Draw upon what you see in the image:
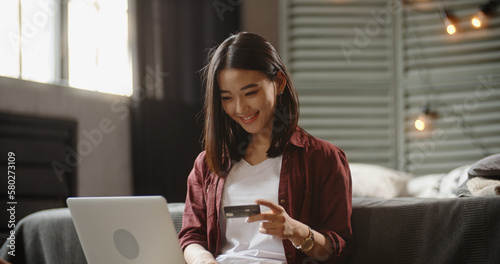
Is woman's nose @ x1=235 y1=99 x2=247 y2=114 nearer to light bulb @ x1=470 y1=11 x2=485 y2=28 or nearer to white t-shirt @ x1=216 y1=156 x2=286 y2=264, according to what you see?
white t-shirt @ x1=216 y1=156 x2=286 y2=264

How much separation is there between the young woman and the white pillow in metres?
1.45

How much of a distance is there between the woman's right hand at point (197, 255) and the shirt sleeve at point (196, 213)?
30 millimetres

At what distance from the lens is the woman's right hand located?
4.43ft

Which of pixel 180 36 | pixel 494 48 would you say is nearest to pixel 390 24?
pixel 494 48

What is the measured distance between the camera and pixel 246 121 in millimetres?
1474

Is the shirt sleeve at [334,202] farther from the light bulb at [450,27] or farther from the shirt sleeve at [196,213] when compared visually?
the light bulb at [450,27]

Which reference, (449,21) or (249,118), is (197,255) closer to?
(249,118)

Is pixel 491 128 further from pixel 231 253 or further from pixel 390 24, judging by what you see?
pixel 231 253

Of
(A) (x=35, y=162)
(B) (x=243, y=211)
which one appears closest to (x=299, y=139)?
(B) (x=243, y=211)

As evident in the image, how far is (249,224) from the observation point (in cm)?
141

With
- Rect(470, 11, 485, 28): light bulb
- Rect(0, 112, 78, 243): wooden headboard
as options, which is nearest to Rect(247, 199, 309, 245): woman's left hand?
Rect(0, 112, 78, 243): wooden headboard

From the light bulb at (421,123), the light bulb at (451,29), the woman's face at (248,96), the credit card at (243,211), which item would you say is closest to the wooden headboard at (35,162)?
the woman's face at (248,96)

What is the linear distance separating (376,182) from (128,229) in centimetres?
189

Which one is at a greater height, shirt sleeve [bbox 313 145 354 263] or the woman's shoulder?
the woman's shoulder
